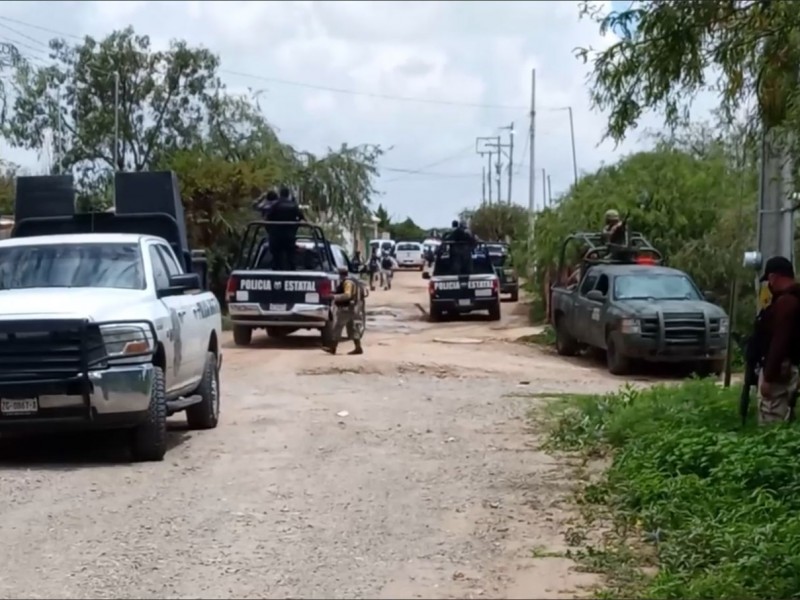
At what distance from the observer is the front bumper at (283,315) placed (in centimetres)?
2236

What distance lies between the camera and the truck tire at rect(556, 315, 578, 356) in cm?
2302

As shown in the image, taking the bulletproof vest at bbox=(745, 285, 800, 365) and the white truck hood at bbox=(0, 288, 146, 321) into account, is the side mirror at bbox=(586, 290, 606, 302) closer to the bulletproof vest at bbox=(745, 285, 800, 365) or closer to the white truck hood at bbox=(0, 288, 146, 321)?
the bulletproof vest at bbox=(745, 285, 800, 365)

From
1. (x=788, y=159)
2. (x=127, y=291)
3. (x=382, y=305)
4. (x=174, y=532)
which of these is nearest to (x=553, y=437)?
(x=788, y=159)

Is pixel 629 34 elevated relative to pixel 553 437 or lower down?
elevated

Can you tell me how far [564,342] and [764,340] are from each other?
1251cm

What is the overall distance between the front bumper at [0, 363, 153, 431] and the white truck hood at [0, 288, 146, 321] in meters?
0.51

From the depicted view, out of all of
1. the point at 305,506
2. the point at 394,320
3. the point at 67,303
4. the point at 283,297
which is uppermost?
the point at 67,303

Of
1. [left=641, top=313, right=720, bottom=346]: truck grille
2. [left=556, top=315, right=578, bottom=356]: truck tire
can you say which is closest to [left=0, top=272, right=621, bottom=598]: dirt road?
[left=641, top=313, right=720, bottom=346]: truck grille

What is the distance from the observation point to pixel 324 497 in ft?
31.1

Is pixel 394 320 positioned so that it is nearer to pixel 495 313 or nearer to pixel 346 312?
pixel 495 313

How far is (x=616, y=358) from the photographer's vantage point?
19.9 meters

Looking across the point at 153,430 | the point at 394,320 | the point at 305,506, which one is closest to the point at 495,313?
the point at 394,320

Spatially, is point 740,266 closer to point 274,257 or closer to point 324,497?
point 274,257

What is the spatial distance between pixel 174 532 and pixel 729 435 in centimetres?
477
